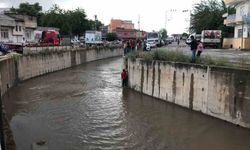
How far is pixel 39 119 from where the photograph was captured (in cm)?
1730

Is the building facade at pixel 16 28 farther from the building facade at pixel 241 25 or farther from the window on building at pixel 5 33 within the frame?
the building facade at pixel 241 25

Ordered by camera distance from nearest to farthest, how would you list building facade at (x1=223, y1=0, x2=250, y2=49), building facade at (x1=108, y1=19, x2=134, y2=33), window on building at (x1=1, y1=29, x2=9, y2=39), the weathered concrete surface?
the weathered concrete surface
building facade at (x1=223, y1=0, x2=250, y2=49)
window on building at (x1=1, y1=29, x2=9, y2=39)
building facade at (x1=108, y1=19, x2=134, y2=33)

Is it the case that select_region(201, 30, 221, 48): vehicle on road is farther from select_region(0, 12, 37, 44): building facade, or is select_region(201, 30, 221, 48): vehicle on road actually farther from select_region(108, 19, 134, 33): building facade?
select_region(108, 19, 134, 33): building facade

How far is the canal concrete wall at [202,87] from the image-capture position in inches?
613

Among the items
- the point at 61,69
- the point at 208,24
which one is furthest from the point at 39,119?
the point at 208,24

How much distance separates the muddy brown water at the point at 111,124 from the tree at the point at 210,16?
130ft

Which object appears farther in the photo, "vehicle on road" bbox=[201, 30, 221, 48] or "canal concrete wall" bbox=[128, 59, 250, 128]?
"vehicle on road" bbox=[201, 30, 221, 48]

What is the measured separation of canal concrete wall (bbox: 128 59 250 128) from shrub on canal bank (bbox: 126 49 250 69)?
55 cm

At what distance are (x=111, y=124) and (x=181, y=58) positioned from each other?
749 centimetres

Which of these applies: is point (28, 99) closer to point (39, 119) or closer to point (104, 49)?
point (39, 119)

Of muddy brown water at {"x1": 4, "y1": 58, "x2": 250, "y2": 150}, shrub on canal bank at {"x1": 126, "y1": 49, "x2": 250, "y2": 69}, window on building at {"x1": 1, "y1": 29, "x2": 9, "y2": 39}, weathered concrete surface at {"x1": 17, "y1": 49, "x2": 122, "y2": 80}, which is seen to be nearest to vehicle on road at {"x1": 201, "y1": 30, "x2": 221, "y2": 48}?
weathered concrete surface at {"x1": 17, "y1": 49, "x2": 122, "y2": 80}

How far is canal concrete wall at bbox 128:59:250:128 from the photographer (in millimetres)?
15570

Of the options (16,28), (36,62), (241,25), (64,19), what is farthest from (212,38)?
(64,19)

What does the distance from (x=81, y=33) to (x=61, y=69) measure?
44.2 metres
